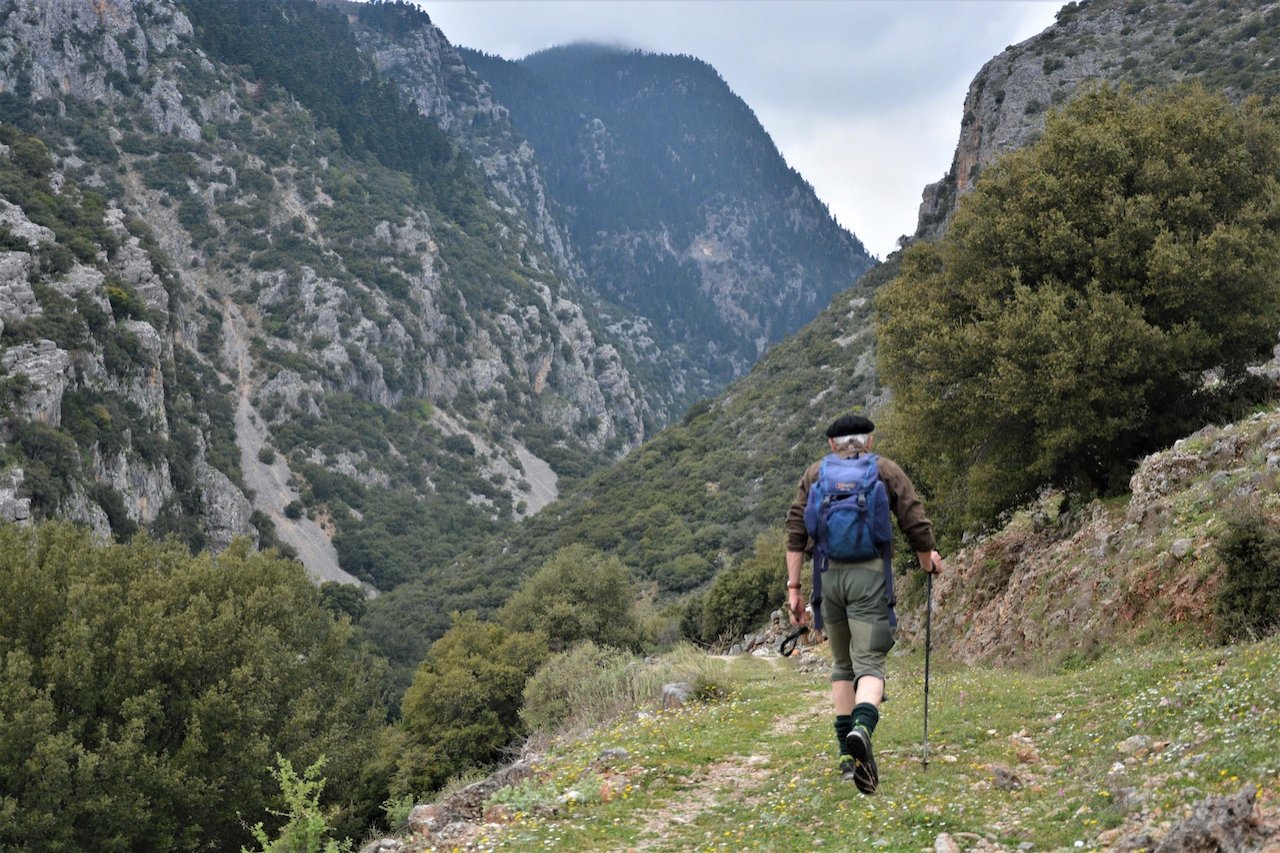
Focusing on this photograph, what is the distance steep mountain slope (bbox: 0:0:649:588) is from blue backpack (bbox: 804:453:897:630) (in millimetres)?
71970

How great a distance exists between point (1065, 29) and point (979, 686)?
78066mm

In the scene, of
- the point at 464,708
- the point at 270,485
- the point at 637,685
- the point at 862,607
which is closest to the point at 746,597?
the point at 464,708

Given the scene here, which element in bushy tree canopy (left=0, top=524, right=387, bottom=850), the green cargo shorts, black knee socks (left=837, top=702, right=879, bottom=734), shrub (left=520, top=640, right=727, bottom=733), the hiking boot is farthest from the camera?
bushy tree canopy (left=0, top=524, right=387, bottom=850)

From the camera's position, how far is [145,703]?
24656 mm

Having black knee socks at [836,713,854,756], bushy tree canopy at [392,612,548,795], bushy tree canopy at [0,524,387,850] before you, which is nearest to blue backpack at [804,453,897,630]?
black knee socks at [836,713,854,756]

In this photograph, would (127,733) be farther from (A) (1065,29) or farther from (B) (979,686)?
(A) (1065,29)

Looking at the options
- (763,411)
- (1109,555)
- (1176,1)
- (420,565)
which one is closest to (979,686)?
(1109,555)

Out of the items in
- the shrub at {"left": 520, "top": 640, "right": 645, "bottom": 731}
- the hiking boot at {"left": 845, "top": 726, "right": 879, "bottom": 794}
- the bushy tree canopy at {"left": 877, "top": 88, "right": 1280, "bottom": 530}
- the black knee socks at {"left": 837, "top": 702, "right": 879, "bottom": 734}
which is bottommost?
the shrub at {"left": 520, "top": 640, "right": 645, "bottom": 731}

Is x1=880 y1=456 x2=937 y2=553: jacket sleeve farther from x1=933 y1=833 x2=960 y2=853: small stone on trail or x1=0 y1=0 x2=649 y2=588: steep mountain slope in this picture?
x1=0 y1=0 x2=649 y2=588: steep mountain slope

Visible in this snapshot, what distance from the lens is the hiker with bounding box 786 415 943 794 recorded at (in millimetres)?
6844

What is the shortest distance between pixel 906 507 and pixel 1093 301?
11655 mm

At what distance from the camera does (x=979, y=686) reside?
38.3 feet

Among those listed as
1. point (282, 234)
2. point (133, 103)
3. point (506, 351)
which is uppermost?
point (133, 103)

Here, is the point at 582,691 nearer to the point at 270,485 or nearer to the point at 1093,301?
the point at 1093,301
